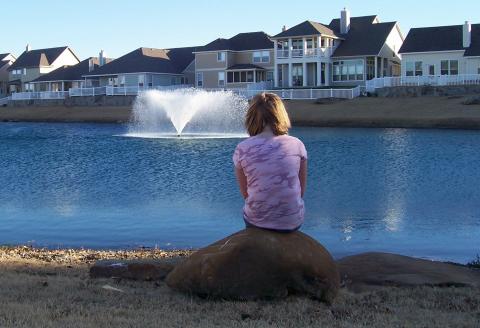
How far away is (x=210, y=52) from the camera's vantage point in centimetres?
8138

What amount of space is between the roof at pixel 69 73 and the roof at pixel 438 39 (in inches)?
1831

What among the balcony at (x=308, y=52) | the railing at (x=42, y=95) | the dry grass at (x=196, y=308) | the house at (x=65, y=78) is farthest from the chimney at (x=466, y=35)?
the dry grass at (x=196, y=308)

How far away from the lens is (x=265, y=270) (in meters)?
6.68

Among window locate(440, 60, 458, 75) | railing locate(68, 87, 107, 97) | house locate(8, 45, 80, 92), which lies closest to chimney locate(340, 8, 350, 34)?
window locate(440, 60, 458, 75)

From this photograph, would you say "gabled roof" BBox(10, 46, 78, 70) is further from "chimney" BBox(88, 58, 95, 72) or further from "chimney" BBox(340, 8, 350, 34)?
"chimney" BBox(340, 8, 350, 34)

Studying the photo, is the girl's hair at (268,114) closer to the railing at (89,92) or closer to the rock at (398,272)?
the rock at (398,272)

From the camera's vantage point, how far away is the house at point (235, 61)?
78.9m

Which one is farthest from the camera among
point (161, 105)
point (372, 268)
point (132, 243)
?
point (161, 105)

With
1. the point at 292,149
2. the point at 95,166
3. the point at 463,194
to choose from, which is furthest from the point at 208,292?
the point at 95,166

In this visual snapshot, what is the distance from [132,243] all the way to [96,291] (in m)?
7.00

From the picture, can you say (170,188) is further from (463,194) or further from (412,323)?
(412,323)

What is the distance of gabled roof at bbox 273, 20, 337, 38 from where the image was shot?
7244cm

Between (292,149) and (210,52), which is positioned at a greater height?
(210,52)

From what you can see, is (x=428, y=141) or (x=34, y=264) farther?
(x=428, y=141)
